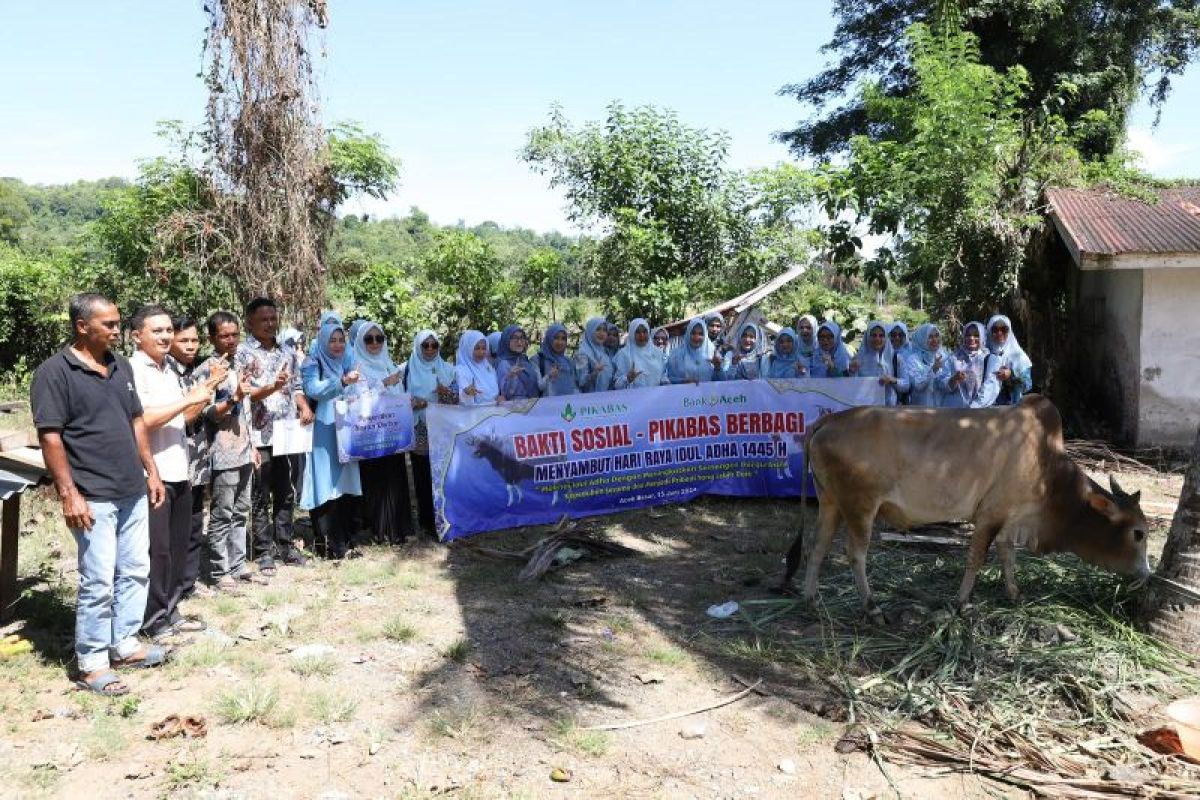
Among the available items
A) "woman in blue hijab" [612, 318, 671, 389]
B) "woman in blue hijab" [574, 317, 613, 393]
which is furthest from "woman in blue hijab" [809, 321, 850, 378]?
"woman in blue hijab" [574, 317, 613, 393]

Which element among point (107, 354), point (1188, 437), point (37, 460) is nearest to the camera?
point (107, 354)

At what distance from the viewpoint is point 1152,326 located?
11.1 meters

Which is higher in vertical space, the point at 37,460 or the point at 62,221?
the point at 62,221

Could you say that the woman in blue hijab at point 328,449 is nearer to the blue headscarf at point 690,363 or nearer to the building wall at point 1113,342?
the blue headscarf at point 690,363

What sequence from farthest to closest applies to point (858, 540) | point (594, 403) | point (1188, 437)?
point (1188, 437) < point (594, 403) < point (858, 540)

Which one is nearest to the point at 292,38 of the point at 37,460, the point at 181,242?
the point at 181,242

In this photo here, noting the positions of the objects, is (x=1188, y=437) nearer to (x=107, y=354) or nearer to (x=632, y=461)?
(x=632, y=461)

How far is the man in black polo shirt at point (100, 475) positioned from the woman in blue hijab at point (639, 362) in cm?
480

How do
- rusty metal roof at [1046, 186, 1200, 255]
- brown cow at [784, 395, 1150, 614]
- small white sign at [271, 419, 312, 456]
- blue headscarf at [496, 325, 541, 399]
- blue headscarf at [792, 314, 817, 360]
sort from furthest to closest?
rusty metal roof at [1046, 186, 1200, 255]
blue headscarf at [792, 314, 817, 360]
blue headscarf at [496, 325, 541, 399]
small white sign at [271, 419, 312, 456]
brown cow at [784, 395, 1150, 614]

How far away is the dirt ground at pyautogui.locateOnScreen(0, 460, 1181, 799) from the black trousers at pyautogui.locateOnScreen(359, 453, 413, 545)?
1.99 ft

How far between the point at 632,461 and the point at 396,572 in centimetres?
258

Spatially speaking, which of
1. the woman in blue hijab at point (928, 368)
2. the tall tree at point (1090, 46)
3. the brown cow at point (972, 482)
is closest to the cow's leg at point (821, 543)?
the brown cow at point (972, 482)

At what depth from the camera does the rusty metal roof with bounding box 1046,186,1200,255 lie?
10555 millimetres

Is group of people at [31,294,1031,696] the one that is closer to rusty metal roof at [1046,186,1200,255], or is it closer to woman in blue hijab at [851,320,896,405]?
woman in blue hijab at [851,320,896,405]
